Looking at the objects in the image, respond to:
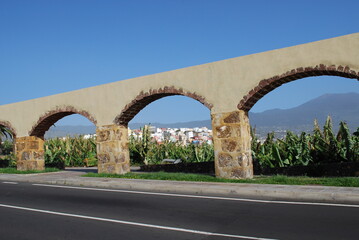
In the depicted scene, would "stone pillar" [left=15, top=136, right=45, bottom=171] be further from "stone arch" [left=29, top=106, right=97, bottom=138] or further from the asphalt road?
the asphalt road

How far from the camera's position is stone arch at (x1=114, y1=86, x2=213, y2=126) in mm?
13547

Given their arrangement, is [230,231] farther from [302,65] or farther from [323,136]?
[323,136]

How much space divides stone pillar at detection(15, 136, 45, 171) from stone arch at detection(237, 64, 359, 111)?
1194 centimetres

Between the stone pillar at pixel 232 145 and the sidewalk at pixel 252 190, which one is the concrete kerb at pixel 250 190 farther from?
the stone pillar at pixel 232 145

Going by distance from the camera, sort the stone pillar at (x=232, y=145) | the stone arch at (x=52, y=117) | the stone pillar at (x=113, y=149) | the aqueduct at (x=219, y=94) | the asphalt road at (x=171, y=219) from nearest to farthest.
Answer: the asphalt road at (x=171, y=219), the aqueduct at (x=219, y=94), the stone pillar at (x=232, y=145), the stone pillar at (x=113, y=149), the stone arch at (x=52, y=117)

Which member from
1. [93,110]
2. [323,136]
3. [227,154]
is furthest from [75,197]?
[323,136]

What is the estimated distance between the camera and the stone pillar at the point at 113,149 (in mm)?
15531

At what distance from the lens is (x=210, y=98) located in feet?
43.0

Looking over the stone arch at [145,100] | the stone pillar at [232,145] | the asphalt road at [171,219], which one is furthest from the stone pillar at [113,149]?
the asphalt road at [171,219]

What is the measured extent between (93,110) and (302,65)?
31.2ft

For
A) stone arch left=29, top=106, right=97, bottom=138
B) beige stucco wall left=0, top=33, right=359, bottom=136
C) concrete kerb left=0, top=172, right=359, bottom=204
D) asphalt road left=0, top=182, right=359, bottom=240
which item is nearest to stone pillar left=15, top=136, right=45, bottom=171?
stone arch left=29, top=106, right=97, bottom=138

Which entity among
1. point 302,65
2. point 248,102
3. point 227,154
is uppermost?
point 302,65

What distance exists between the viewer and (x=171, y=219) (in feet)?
24.3

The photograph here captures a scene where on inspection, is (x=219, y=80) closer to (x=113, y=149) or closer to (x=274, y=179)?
(x=274, y=179)
